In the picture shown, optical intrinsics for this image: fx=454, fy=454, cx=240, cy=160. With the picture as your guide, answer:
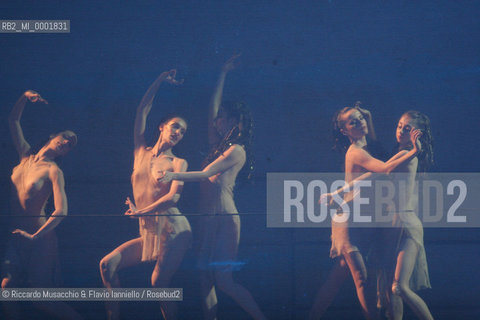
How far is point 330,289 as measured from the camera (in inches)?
106

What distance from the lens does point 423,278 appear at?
2.69 m

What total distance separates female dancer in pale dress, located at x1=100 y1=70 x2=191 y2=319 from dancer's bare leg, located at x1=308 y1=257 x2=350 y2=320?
83cm

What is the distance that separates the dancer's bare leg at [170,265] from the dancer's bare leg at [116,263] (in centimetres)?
14

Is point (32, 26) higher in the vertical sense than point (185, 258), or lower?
higher

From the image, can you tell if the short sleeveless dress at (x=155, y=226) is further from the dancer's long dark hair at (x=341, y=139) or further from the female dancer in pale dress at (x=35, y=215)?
the dancer's long dark hair at (x=341, y=139)

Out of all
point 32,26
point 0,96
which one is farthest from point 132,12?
point 0,96

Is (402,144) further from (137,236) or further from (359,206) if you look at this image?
(137,236)

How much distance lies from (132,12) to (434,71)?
189 centimetres

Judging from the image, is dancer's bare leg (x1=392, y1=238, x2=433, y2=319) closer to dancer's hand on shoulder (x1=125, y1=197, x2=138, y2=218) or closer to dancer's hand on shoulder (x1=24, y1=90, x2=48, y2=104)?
dancer's hand on shoulder (x1=125, y1=197, x2=138, y2=218)

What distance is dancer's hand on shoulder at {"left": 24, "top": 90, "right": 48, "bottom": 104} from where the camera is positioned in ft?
8.93

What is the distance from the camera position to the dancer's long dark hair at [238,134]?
2.73 m

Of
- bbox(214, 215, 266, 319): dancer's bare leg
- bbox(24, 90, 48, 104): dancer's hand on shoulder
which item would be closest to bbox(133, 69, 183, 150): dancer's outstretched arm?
bbox(24, 90, 48, 104): dancer's hand on shoulder

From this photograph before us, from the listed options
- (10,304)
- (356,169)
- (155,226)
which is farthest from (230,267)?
(10,304)

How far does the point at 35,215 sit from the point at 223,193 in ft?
3.66
